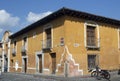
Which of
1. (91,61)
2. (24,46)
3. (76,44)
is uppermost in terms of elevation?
(24,46)

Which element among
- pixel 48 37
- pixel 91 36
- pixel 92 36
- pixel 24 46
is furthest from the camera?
pixel 24 46

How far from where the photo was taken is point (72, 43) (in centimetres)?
1831

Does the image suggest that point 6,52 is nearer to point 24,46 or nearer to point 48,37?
point 24,46

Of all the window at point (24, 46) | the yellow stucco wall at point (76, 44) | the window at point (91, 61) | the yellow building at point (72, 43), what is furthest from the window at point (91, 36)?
the window at point (24, 46)

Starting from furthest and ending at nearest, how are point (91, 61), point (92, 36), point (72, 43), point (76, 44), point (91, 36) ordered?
point (92, 36)
point (91, 36)
point (91, 61)
point (76, 44)
point (72, 43)

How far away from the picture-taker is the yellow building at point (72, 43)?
18156 millimetres

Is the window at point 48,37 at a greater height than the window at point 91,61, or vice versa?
the window at point 48,37

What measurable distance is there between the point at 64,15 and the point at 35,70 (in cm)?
842

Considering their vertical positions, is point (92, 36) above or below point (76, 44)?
above

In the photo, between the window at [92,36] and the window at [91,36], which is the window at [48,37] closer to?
the window at [92,36]

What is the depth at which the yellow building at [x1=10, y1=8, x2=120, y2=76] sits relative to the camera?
1816 cm

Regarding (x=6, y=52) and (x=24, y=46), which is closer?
(x=24, y=46)

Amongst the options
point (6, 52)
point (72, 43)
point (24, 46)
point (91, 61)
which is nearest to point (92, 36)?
point (91, 61)

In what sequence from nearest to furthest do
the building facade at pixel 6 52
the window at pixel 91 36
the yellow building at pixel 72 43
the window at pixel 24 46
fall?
1. the yellow building at pixel 72 43
2. the window at pixel 91 36
3. the window at pixel 24 46
4. the building facade at pixel 6 52
